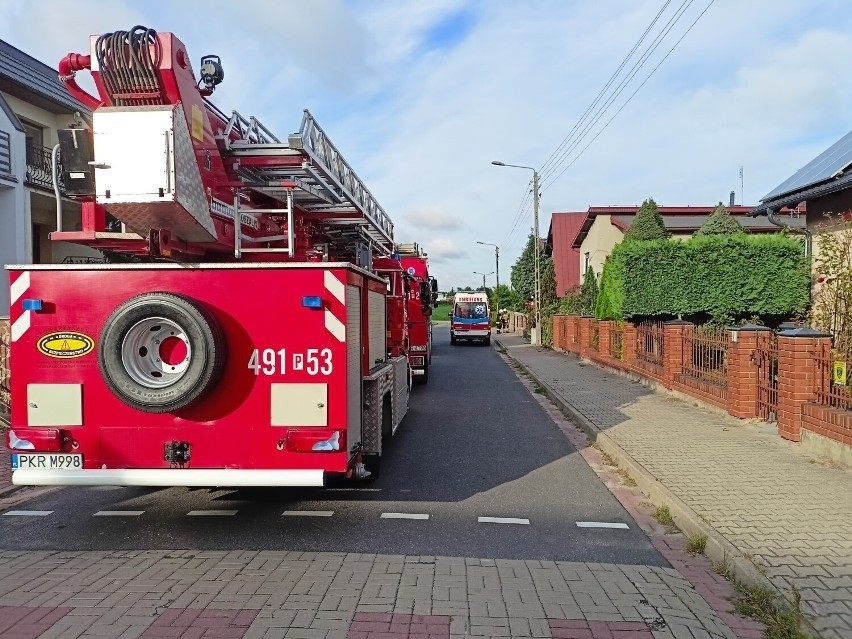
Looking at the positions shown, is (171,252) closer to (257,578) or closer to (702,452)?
(257,578)

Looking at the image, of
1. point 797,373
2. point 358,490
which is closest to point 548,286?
point 797,373

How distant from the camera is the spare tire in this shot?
5184 millimetres

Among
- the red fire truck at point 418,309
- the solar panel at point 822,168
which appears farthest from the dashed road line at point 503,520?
the solar panel at point 822,168

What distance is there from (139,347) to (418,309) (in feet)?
40.7

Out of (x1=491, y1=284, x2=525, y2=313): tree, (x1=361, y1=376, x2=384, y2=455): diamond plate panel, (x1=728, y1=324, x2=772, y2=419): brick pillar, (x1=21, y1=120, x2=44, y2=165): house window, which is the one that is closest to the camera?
(x1=361, y1=376, x2=384, y2=455): diamond plate panel

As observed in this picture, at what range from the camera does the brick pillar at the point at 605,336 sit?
1981 cm

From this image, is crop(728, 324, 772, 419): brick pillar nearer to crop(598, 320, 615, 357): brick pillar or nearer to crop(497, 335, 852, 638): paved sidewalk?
crop(497, 335, 852, 638): paved sidewalk

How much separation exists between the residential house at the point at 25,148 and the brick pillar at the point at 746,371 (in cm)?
1403

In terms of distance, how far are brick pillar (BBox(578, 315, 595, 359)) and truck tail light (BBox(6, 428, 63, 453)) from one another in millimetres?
19094

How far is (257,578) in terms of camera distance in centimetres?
466

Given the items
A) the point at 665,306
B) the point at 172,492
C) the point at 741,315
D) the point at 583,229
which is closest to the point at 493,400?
the point at 665,306

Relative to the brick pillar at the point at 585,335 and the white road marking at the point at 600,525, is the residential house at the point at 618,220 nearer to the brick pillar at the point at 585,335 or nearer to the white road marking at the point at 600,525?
Answer: the brick pillar at the point at 585,335

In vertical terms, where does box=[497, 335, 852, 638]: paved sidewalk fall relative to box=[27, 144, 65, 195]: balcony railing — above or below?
below

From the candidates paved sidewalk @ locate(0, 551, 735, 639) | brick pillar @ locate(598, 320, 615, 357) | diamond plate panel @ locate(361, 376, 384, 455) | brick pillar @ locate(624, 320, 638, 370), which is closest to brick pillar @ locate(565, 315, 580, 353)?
brick pillar @ locate(598, 320, 615, 357)
